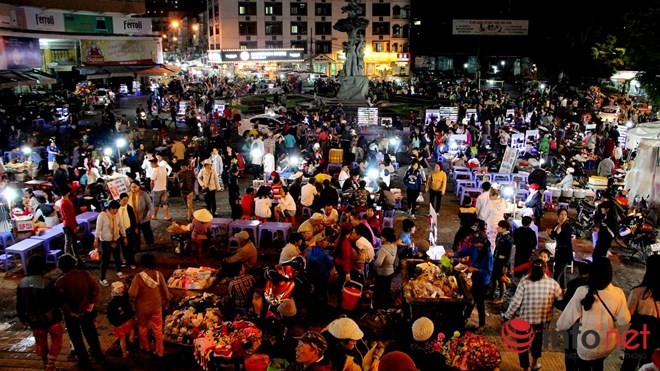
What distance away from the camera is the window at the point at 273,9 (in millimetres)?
63000

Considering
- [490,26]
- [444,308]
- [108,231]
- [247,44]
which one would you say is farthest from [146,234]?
[247,44]

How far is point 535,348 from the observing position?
696 cm

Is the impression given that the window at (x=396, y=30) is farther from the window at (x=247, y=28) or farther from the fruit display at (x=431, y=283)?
the fruit display at (x=431, y=283)

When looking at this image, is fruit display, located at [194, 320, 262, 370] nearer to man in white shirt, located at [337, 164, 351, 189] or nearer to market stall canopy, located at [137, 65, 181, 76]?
man in white shirt, located at [337, 164, 351, 189]

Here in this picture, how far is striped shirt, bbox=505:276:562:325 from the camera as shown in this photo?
678cm

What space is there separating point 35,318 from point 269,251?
5.68 meters

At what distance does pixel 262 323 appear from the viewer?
7410 mm

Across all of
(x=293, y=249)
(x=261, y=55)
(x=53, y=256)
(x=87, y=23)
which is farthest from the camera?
(x=261, y=55)

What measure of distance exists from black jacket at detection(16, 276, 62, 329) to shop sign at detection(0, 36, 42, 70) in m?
29.7

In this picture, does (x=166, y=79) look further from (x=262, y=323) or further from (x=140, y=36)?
(x=262, y=323)

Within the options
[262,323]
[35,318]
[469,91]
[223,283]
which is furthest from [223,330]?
[469,91]

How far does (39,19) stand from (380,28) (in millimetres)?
39809

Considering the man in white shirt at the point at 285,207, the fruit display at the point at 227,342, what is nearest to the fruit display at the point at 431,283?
the fruit display at the point at 227,342

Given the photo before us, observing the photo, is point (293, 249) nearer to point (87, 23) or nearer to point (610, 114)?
point (610, 114)
